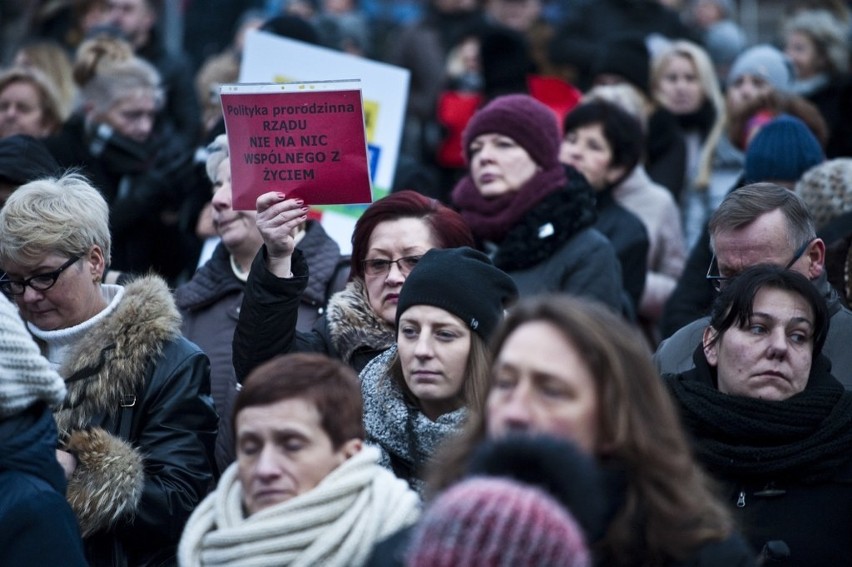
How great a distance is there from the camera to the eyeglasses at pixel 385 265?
17.6ft

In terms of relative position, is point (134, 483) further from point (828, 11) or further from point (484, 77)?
point (828, 11)

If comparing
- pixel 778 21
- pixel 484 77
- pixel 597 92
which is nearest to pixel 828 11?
pixel 484 77

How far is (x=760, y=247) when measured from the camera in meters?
5.38

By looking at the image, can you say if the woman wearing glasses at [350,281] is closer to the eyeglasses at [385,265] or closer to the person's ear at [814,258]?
the eyeglasses at [385,265]

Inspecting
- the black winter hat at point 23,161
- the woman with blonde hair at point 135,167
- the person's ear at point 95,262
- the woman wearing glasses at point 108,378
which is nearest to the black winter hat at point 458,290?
the woman wearing glasses at point 108,378

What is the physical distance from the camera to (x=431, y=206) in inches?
217

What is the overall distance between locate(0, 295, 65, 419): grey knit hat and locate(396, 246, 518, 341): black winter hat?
1.17 meters

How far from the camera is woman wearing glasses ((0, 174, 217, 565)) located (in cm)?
466

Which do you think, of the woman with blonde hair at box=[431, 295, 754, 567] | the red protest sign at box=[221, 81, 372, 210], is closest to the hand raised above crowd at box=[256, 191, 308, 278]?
the red protest sign at box=[221, 81, 372, 210]

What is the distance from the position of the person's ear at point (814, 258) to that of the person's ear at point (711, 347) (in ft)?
2.17

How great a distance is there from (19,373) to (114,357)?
799mm

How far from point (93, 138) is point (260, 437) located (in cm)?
524

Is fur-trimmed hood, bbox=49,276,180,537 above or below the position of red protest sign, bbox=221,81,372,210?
below

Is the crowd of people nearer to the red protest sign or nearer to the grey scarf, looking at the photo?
the grey scarf
